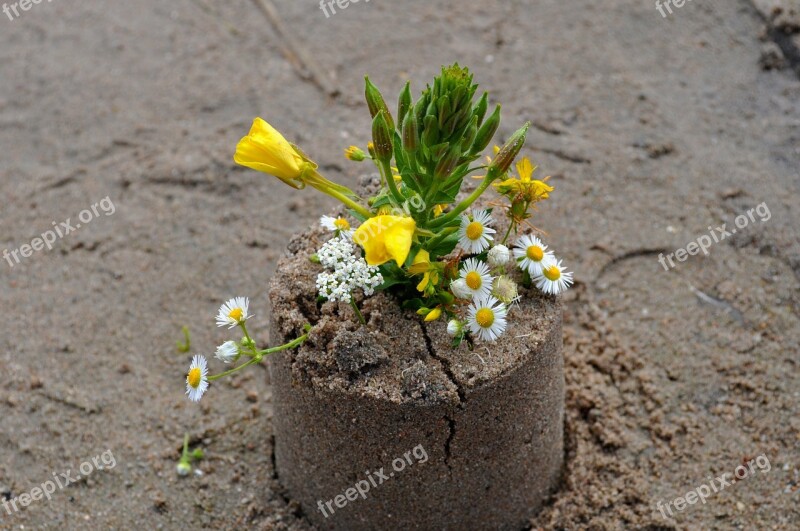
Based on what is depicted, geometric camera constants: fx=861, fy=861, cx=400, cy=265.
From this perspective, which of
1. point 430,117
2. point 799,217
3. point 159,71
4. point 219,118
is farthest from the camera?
point 159,71

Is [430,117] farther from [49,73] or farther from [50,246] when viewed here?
[49,73]

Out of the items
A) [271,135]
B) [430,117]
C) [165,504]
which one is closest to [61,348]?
[165,504]

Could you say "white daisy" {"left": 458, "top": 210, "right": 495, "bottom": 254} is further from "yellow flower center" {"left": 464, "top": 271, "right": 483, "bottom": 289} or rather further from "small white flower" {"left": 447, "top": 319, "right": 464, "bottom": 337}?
"small white flower" {"left": 447, "top": 319, "right": 464, "bottom": 337}

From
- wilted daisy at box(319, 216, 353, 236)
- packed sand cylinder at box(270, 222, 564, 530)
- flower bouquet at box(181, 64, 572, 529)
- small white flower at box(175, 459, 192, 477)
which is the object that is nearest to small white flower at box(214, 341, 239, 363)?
flower bouquet at box(181, 64, 572, 529)

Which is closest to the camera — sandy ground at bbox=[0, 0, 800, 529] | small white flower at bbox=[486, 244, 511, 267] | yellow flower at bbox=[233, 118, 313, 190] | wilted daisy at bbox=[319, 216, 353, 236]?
yellow flower at bbox=[233, 118, 313, 190]

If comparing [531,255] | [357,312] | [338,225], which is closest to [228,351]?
[357,312]

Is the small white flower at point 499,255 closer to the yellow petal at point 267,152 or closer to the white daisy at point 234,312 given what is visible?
the yellow petal at point 267,152

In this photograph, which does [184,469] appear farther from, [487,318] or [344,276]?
[487,318]

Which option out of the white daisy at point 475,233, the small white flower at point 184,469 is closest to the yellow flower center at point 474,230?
the white daisy at point 475,233
